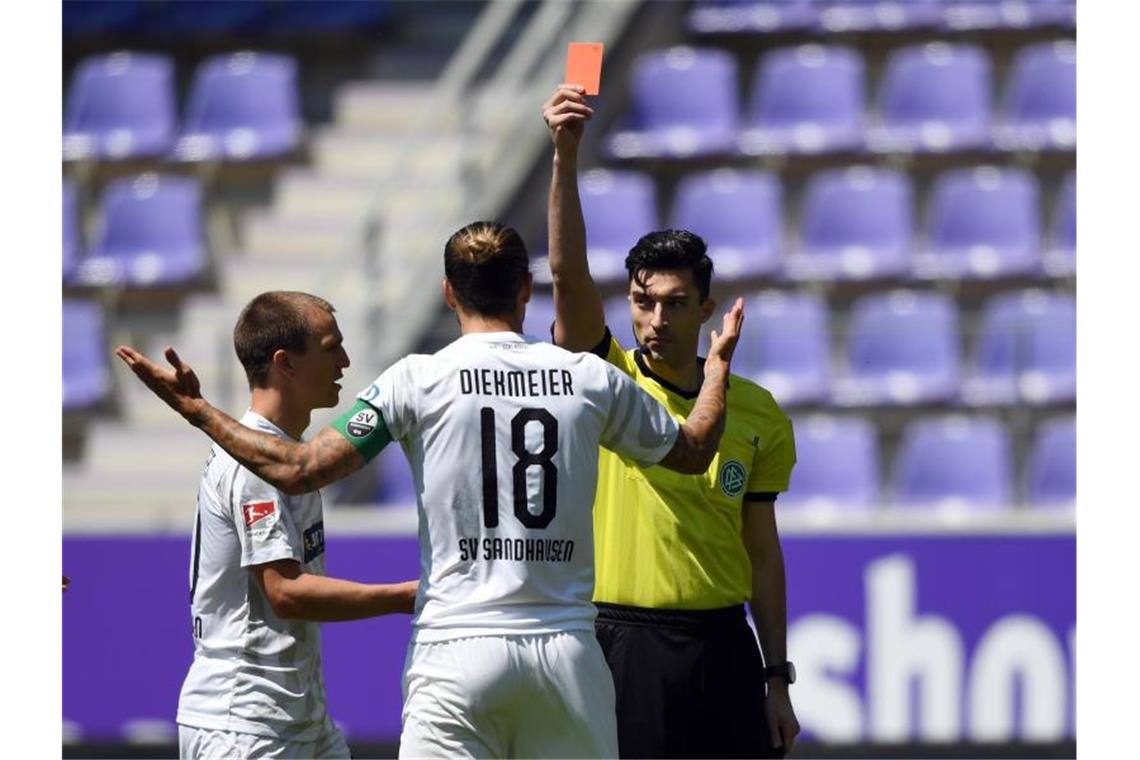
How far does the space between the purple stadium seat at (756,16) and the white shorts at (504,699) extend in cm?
832

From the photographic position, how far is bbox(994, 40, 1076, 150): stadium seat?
10.8m

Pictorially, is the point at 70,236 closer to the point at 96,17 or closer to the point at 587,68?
the point at 96,17

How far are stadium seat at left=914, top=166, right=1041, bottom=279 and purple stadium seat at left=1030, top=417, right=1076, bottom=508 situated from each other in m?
1.40

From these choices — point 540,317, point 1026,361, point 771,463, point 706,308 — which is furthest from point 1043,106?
point 706,308

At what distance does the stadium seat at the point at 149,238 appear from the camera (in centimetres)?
1060

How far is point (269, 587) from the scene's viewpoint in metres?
3.83

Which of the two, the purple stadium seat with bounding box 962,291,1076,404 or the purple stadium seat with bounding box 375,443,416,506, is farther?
the purple stadium seat with bounding box 962,291,1076,404

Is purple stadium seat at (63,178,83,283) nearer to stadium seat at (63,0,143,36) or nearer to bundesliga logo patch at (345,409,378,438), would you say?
stadium seat at (63,0,143,36)

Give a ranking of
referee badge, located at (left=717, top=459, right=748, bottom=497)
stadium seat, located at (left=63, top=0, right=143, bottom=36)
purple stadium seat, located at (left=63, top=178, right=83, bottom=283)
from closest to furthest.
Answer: referee badge, located at (left=717, top=459, right=748, bottom=497), purple stadium seat, located at (left=63, top=178, right=83, bottom=283), stadium seat, located at (left=63, top=0, right=143, bottom=36)

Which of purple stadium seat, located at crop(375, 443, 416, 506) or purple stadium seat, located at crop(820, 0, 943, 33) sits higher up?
purple stadium seat, located at crop(820, 0, 943, 33)

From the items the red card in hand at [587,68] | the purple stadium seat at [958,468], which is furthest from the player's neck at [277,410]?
the purple stadium seat at [958,468]

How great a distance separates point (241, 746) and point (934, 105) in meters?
8.05

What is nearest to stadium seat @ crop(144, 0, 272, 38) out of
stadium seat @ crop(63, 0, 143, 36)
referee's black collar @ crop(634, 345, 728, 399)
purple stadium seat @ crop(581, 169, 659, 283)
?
stadium seat @ crop(63, 0, 143, 36)

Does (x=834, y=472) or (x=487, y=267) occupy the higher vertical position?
(x=487, y=267)
